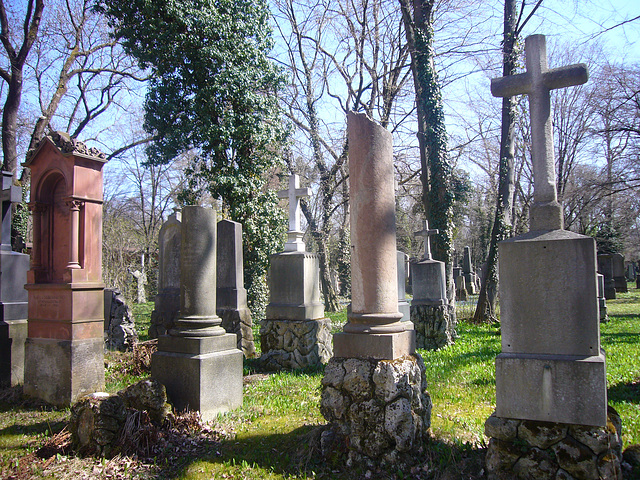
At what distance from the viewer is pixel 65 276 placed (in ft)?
20.6

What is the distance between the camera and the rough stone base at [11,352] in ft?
22.7

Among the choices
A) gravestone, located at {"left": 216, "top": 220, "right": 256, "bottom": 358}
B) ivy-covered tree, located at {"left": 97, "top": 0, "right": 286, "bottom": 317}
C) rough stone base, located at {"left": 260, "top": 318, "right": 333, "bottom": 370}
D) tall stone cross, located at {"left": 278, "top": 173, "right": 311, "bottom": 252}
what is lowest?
rough stone base, located at {"left": 260, "top": 318, "right": 333, "bottom": 370}

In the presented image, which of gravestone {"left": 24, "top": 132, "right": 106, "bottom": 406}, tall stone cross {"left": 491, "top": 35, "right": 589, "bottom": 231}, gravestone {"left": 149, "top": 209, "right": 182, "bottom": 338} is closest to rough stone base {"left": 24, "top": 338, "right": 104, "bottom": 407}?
gravestone {"left": 24, "top": 132, "right": 106, "bottom": 406}

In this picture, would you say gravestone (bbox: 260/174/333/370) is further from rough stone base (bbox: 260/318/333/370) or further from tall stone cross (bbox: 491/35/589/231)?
tall stone cross (bbox: 491/35/589/231)

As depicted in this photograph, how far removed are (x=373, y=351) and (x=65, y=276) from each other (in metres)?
4.71

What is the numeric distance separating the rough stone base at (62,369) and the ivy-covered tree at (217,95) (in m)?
7.78

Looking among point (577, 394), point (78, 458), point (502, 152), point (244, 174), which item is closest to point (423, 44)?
point (502, 152)

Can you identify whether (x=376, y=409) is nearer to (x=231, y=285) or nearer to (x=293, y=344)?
(x=293, y=344)

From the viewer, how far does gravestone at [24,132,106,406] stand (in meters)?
6.04

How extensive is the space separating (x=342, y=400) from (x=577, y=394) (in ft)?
6.12

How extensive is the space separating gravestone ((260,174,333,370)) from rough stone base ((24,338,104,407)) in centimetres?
295

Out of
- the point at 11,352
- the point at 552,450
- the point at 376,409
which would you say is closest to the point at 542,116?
the point at 552,450

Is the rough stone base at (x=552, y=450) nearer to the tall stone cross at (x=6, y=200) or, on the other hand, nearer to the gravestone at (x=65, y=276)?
the gravestone at (x=65, y=276)

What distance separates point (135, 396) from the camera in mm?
4746
